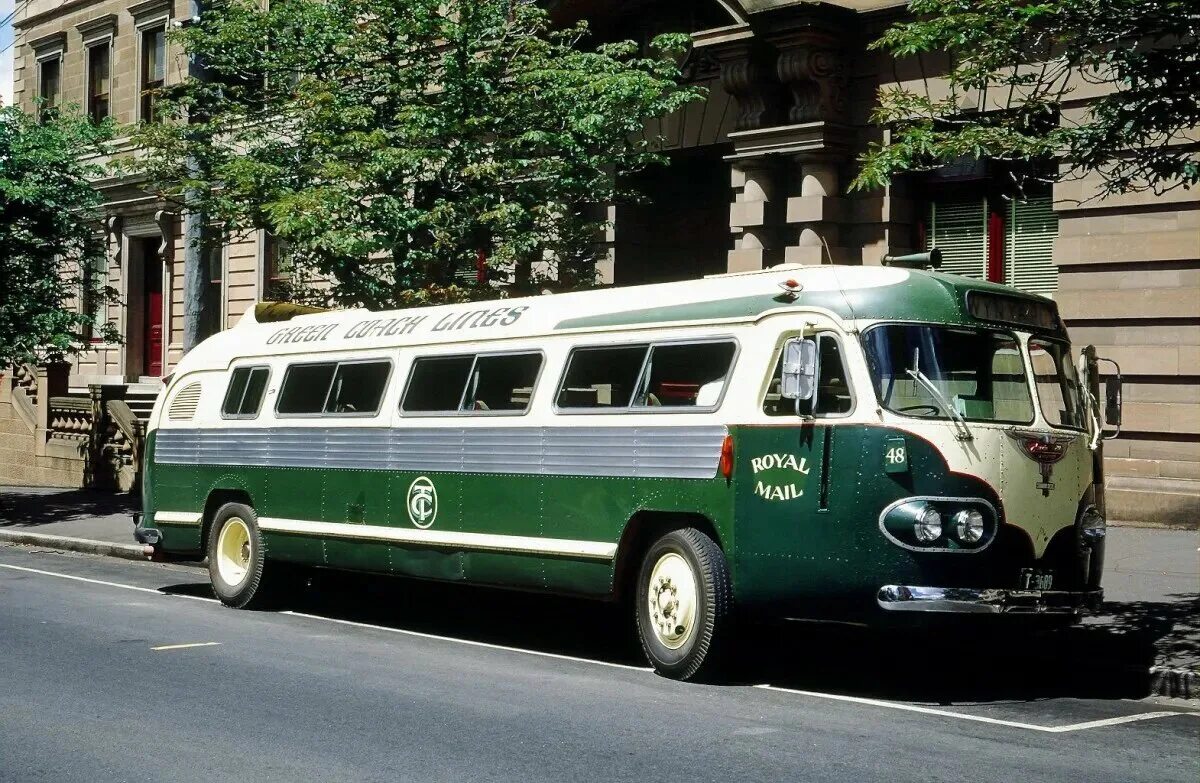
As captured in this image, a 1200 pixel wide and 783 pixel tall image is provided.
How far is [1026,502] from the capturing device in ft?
31.4

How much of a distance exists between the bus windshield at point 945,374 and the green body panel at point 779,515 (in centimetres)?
32

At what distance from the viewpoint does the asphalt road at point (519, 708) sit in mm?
7289

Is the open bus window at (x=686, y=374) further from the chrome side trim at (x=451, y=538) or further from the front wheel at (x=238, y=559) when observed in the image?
the front wheel at (x=238, y=559)

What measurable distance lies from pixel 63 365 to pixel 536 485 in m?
20.7

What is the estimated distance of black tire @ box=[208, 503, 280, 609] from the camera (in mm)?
14156

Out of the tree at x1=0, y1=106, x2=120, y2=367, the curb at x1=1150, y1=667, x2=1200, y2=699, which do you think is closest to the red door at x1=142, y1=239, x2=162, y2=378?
the tree at x1=0, y1=106, x2=120, y2=367

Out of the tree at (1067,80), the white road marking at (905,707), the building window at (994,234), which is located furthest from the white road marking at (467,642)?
the building window at (994,234)

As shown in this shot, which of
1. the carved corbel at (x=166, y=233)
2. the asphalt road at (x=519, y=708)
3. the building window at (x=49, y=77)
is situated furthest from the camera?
the building window at (x=49, y=77)

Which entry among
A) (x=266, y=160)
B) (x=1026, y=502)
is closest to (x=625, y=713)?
(x=1026, y=502)

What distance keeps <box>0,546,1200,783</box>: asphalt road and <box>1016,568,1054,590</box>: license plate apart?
71cm

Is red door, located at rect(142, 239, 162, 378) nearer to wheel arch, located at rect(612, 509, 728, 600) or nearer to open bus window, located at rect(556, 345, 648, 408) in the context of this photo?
open bus window, located at rect(556, 345, 648, 408)

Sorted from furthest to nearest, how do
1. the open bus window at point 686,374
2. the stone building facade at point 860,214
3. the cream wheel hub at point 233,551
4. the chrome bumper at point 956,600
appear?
the stone building facade at point 860,214 → the cream wheel hub at point 233,551 → the open bus window at point 686,374 → the chrome bumper at point 956,600

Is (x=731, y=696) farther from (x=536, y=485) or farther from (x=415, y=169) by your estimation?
(x=415, y=169)

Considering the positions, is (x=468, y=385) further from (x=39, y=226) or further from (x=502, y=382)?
(x=39, y=226)
